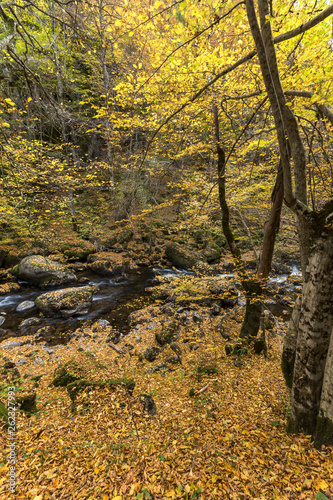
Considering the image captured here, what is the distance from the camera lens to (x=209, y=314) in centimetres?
823

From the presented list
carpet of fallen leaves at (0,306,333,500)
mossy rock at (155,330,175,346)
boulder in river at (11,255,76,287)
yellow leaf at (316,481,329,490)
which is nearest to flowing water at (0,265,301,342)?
boulder in river at (11,255,76,287)

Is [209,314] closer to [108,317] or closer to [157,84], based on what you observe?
[108,317]

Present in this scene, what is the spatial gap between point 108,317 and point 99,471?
240 inches

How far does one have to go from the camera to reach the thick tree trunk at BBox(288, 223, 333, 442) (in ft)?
7.20

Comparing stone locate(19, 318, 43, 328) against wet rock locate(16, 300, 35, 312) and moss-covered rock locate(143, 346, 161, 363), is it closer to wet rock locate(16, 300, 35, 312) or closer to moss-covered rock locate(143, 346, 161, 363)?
wet rock locate(16, 300, 35, 312)

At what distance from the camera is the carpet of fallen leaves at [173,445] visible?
86.0 inches

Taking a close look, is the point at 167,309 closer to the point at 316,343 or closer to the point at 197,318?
the point at 197,318

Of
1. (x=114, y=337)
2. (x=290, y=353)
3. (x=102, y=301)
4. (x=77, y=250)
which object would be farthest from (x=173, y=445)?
(x=77, y=250)

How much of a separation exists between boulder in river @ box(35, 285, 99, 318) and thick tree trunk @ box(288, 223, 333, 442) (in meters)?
7.88

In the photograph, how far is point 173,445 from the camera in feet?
9.02

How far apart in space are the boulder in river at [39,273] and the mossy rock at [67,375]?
708 centimetres

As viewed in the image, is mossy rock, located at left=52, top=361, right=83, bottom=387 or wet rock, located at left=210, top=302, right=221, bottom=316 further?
wet rock, located at left=210, top=302, right=221, bottom=316

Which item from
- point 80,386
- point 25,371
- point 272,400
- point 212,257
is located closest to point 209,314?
point 272,400

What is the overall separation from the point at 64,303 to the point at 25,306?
1953 mm
